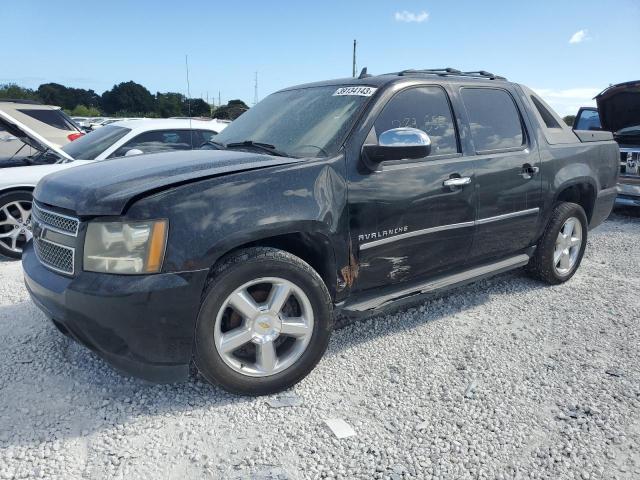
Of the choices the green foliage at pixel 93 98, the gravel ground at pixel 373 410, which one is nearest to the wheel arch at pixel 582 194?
the gravel ground at pixel 373 410

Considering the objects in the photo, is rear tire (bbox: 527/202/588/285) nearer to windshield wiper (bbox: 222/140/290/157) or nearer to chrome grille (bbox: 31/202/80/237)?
windshield wiper (bbox: 222/140/290/157)

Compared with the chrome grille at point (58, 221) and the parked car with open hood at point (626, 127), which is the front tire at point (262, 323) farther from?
the parked car with open hood at point (626, 127)

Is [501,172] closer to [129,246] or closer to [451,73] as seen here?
[451,73]

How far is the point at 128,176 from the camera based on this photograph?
8.72 ft

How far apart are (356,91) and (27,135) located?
4147 millimetres

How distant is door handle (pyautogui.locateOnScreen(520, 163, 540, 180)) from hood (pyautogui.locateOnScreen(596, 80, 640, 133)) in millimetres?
4572

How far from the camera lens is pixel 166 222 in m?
2.37

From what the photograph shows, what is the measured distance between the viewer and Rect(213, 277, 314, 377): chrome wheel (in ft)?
8.64

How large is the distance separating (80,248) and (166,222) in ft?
1.51

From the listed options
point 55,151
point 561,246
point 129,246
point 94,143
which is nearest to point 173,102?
point 94,143

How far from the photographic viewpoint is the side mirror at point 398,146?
2.95 metres

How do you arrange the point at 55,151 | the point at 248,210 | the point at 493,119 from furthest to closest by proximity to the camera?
1. the point at 55,151
2. the point at 493,119
3. the point at 248,210

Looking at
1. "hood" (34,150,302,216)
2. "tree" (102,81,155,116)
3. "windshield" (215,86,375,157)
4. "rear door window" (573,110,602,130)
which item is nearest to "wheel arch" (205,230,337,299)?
"hood" (34,150,302,216)

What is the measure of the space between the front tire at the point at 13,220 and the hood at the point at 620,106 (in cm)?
799
